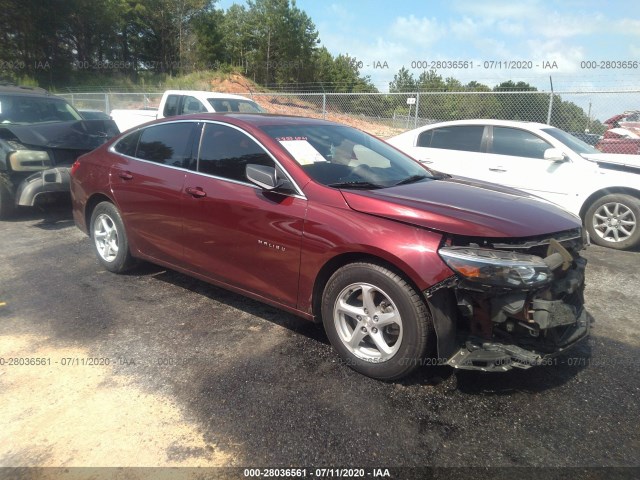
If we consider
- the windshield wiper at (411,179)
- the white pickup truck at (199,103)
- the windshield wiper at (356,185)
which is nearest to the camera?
the windshield wiper at (356,185)

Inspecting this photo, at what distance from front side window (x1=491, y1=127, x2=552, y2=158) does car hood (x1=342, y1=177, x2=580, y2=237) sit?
366 centimetres

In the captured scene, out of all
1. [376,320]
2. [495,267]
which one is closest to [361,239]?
[376,320]

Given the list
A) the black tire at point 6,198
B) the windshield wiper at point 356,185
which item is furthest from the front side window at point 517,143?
the black tire at point 6,198

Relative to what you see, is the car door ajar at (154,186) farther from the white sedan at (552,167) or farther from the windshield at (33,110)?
the white sedan at (552,167)

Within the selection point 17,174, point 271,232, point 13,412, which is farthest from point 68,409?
point 17,174

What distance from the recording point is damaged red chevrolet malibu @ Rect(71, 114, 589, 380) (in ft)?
8.87

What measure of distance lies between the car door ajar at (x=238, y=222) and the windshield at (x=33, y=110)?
507 centimetres

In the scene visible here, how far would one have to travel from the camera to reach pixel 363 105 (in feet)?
56.8

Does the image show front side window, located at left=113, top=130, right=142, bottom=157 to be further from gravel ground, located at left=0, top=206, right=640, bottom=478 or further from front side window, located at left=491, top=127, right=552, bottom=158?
front side window, located at left=491, top=127, right=552, bottom=158

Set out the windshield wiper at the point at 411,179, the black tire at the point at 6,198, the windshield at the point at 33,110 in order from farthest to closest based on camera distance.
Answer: the windshield at the point at 33,110, the black tire at the point at 6,198, the windshield wiper at the point at 411,179

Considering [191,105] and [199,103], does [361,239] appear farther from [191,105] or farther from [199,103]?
[191,105]

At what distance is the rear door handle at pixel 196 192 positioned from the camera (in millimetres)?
3805

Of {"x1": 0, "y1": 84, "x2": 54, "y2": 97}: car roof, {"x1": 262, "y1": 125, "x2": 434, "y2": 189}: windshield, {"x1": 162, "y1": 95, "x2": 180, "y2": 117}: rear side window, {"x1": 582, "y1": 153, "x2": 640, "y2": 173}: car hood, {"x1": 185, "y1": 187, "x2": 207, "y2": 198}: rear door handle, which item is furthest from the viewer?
{"x1": 162, "y1": 95, "x2": 180, "y2": 117}: rear side window

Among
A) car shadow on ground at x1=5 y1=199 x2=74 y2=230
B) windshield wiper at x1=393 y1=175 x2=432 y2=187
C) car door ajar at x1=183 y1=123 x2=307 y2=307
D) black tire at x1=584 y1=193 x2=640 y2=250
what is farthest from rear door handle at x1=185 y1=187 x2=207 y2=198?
black tire at x1=584 y1=193 x2=640 y2=250
